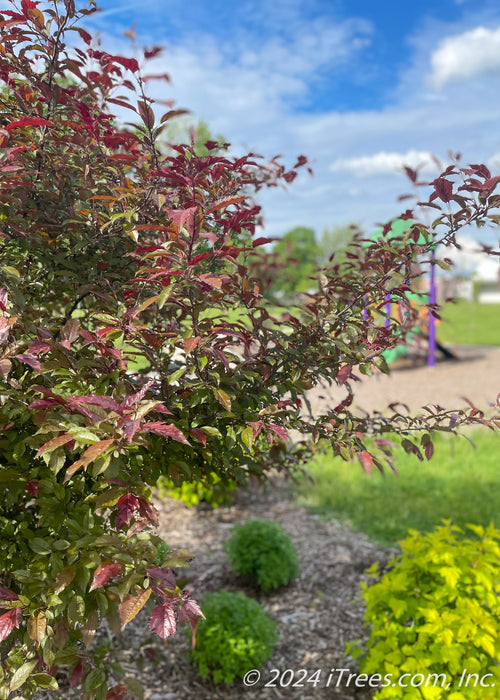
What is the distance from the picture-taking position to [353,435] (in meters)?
1.73

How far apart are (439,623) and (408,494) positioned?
11.4 feet

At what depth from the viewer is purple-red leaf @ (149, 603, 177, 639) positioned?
131 centimetres

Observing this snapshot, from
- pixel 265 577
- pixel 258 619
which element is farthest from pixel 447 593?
pixel 265 577

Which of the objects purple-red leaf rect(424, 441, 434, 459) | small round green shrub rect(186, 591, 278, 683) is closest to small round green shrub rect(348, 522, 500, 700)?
small round green shrub rect(186, 591, 278, 683)

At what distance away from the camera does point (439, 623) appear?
90.7 inches

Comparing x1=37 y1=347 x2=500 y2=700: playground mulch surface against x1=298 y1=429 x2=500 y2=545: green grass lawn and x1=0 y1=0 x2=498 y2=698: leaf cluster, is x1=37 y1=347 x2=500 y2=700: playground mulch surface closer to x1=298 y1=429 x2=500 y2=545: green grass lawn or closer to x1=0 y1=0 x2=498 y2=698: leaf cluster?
x1=298 y1=429 x2=500 y2=545: green grass lawn

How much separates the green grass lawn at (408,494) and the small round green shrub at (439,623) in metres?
1.97

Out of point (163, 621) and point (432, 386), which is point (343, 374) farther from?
point (432, 386)


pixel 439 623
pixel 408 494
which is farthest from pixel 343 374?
pixel 408 494

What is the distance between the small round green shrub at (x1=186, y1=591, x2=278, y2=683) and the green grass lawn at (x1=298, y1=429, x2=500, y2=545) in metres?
1.77

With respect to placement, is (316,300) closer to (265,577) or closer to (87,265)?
(87,265)

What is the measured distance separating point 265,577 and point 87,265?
2607 millimetres

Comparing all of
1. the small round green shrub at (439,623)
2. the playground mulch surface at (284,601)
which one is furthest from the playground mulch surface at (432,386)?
the small round green shrub at (439,623)

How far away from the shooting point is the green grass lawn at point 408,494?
194 inches
